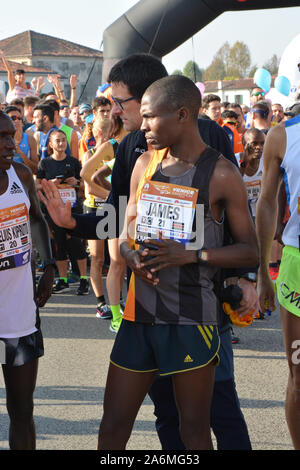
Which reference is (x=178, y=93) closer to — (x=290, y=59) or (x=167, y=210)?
(x=167, y=210)

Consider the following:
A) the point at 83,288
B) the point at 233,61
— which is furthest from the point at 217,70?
the point at 83,288

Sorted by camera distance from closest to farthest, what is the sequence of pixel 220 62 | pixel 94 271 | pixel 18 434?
pixel 18 434 → pixel 94 271 → pixel 220 62

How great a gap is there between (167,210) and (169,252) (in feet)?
0.60

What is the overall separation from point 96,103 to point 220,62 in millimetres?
102962

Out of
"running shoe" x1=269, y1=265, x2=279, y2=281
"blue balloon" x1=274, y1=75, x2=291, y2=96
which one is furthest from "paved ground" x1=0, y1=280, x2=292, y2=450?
"blue balloon" x1=274, y1=75, x2=291, y2=96

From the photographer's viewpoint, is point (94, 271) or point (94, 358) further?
point (94, 271)

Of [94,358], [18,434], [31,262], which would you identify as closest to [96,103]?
[94,358]

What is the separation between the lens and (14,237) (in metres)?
3.10

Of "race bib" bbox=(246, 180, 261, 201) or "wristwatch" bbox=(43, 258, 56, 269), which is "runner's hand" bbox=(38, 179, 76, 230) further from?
"race bib" bbox=(246, 180, 261, 201)

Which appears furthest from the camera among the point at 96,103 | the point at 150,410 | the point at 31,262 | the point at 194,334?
the point at 96,103

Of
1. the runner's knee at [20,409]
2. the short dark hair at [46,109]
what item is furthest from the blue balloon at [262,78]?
the runner's knee at [20,409]

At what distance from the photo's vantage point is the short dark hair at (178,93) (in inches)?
104
